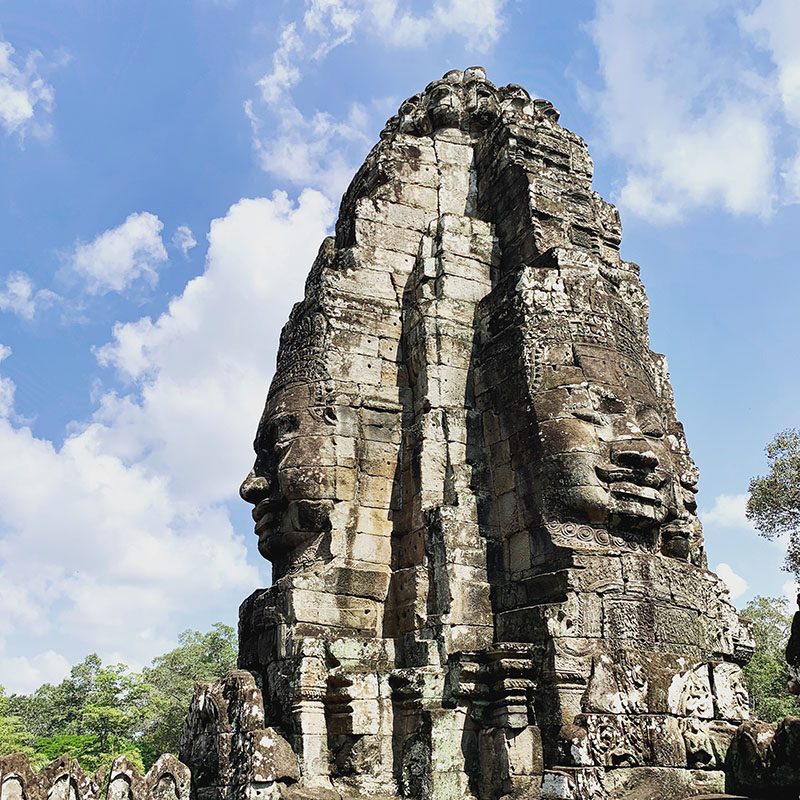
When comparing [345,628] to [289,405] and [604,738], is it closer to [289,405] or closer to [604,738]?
[289,405]

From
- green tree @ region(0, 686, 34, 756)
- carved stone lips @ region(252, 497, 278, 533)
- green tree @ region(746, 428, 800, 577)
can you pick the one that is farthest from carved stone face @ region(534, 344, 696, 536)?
green tree @ region(0, 686, 34, 756)

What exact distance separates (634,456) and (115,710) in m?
34.7

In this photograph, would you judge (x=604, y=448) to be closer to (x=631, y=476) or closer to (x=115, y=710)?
(x=631, y=476)

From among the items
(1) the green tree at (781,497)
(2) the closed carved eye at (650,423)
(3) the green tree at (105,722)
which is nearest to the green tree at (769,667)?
(1) the green tree at (781,497)

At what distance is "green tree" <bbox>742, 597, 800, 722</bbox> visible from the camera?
25797 millimetres

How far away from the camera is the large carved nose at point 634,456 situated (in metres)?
8.42

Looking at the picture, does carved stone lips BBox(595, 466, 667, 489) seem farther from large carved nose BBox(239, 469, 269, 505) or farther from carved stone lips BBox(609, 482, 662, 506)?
large carved nose BBox(239, 469, 269, 505)

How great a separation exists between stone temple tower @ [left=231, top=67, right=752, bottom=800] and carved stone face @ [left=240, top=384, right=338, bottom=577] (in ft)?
0.10

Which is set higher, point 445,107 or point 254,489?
point 445,107

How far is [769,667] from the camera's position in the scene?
27.5 m

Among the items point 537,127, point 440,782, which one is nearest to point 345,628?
point 440,782

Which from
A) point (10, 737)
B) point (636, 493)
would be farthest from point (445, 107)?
point (10, 737)

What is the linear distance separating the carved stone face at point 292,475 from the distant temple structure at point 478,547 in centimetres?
3

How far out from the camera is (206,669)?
4809 cm
